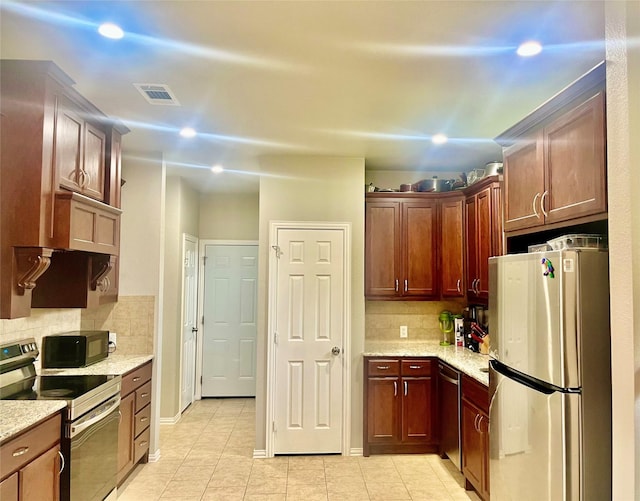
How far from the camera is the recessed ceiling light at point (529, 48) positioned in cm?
200

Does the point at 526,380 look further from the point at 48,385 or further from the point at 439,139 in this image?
the point at 48,385

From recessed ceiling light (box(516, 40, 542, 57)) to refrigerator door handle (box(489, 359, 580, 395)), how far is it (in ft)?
5.24

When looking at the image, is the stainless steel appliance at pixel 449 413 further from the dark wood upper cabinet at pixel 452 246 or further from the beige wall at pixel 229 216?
the beige wall at pixel 229 216

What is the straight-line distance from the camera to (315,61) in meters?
2.20

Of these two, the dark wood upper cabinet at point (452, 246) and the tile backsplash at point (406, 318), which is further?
the tile backsplash at point (406, 318)

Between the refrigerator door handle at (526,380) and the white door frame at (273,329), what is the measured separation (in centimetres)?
159

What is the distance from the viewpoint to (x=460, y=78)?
238 centimetres

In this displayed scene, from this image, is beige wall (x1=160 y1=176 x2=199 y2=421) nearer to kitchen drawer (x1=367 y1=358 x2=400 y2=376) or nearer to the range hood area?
the range hood area

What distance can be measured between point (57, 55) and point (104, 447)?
2384mm

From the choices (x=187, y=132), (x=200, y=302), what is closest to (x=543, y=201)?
(x=187, y=132)

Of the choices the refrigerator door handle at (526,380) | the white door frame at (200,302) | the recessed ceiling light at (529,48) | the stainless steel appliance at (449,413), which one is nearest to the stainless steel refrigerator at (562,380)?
the refrigerator door handle at (526,380)

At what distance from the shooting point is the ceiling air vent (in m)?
2.52

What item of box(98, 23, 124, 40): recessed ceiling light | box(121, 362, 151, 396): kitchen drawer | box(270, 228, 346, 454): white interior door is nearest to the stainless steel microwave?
box(121, 362, 151, 396): kitchen drawer

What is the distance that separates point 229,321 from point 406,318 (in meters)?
2.46
